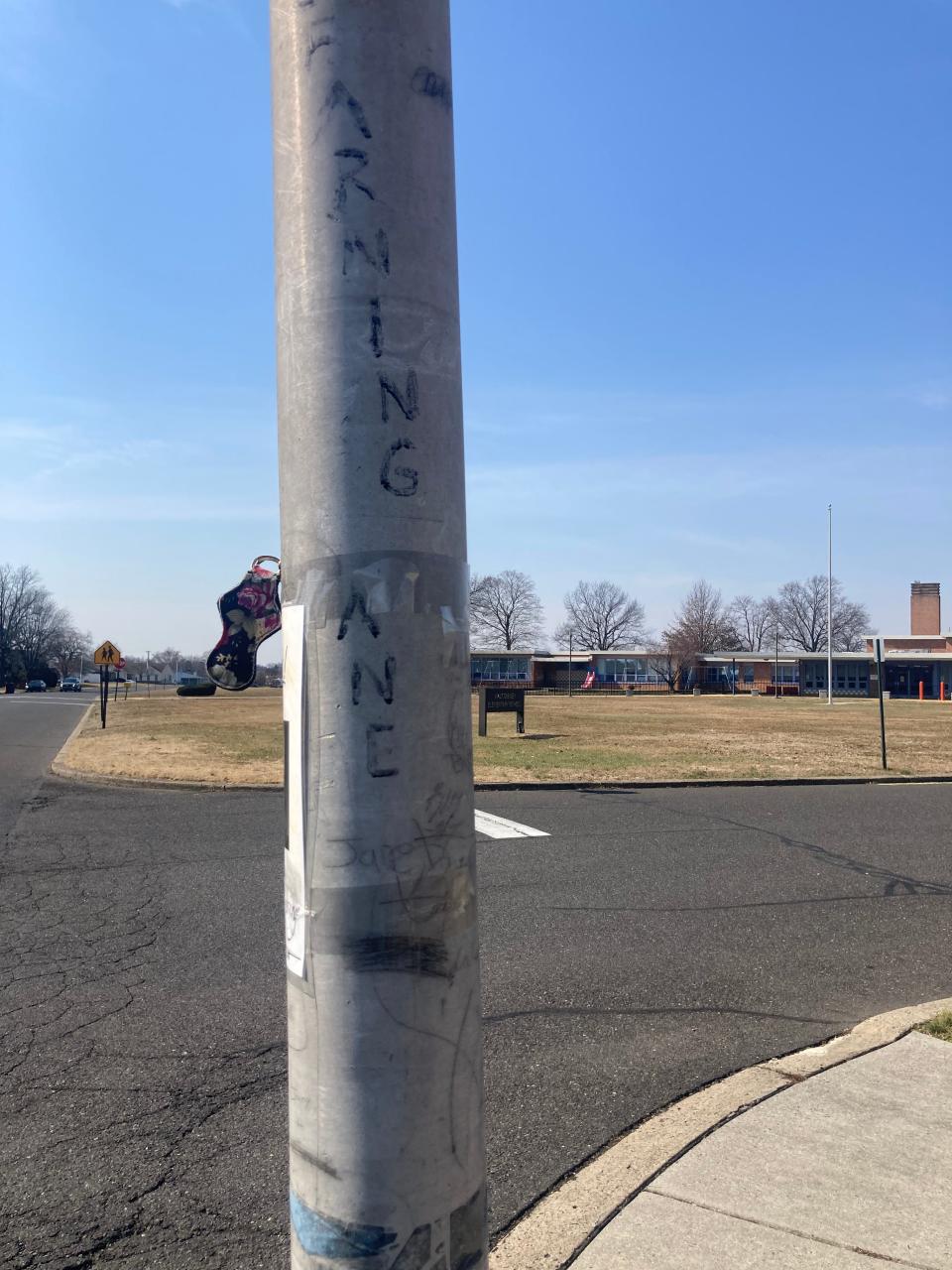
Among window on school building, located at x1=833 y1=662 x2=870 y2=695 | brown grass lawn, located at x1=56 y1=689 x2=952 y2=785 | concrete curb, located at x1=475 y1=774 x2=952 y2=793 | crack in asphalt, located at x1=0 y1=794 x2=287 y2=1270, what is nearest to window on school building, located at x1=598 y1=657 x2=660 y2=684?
window on school building, located at x1=833 y1=662 x2=870 y2=695

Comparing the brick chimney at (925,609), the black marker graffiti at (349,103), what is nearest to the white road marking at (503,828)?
the black marker graffiti at (349,103)

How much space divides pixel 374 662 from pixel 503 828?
9.08 m

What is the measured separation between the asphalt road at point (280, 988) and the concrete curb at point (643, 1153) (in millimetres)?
112

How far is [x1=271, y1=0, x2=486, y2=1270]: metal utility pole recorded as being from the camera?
1.88 metres

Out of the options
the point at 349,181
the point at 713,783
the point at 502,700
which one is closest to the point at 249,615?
the point at 349,181

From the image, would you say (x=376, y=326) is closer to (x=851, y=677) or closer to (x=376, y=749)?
(x=376, y=749)

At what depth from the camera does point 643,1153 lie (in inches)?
145

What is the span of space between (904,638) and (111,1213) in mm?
95748

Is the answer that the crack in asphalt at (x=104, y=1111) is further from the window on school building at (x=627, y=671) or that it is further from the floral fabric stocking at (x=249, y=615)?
the window on school building at (x=627, y=671)

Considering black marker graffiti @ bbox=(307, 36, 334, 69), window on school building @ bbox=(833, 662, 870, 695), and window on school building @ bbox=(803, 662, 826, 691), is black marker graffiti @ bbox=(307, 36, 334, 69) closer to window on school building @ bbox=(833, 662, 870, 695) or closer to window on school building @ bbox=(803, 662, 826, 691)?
window on school building @ bbox=(833, 662, 870, 695)

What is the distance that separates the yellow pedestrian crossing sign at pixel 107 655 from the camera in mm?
31938

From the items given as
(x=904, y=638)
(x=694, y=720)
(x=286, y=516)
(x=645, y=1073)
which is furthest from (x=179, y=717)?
(x=904, y=638)

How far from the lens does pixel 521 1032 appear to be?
5.01 meters

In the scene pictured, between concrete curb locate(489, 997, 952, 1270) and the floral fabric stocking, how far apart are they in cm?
198
